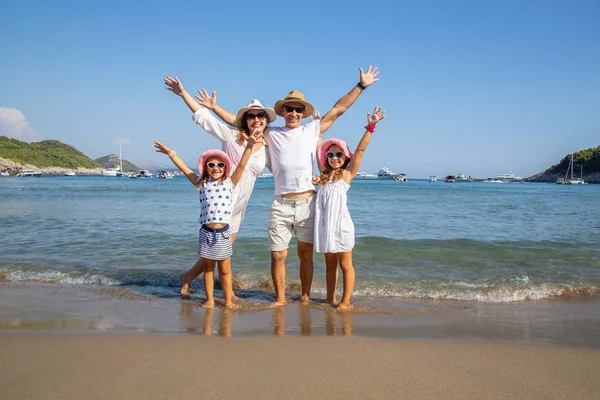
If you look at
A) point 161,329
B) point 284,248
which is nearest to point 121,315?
point 161,329

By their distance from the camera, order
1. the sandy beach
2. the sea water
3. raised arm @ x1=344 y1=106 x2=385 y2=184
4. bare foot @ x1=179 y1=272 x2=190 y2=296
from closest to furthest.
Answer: the sandy beach < raised arm @ x1=344 y1=106 x2=385 y2=184 < bare foot @ x1=179 y1=272 x2=190 y2=296 < the sea water

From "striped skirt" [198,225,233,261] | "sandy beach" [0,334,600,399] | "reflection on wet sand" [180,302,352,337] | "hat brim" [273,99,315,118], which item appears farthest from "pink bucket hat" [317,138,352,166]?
"sandy beach" [0,334,600,399]

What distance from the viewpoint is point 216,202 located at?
4.89 m

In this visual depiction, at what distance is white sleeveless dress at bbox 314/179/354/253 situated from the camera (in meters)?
4.83

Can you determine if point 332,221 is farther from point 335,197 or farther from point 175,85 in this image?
point 175,85

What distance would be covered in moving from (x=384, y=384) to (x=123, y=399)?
163 cm

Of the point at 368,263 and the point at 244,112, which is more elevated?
the point at 244,112

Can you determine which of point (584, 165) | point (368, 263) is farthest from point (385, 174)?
point (368, 263)

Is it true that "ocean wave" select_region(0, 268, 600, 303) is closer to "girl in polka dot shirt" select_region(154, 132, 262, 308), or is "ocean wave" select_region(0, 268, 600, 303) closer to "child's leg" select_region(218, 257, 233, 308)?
"child's leg" select_region(218, 257, 233, 308)

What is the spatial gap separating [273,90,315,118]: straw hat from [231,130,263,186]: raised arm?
39cm

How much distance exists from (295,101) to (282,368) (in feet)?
9.69

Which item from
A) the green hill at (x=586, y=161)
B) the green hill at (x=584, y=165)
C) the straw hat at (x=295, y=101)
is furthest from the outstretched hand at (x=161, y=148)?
the green hill at (x=586, y=161)

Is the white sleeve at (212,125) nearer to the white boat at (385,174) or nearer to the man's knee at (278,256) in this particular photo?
the man's knee at (278,256)

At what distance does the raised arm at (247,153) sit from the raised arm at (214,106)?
21.8 inches
